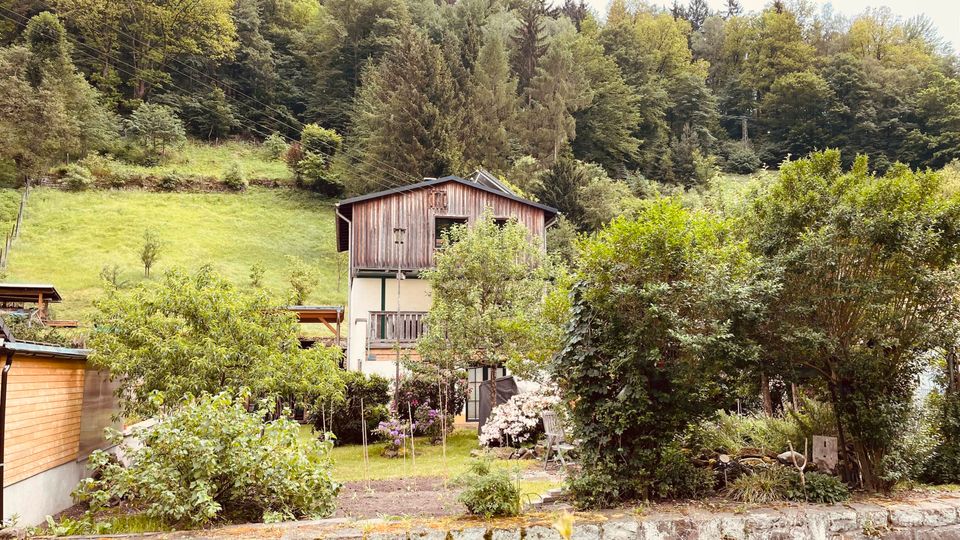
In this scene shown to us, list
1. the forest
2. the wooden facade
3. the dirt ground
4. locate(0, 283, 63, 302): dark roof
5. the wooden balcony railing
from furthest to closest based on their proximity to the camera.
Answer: the forest
the wooden facade
the wooden balcony railing
locate(0, 283, 63, 302): dark roof
the dirt ground

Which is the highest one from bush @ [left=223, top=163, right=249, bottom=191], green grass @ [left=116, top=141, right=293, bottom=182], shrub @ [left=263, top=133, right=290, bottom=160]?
shrub @ [left=263, top=133, right=290, bottom=160]

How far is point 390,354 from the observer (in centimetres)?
1944

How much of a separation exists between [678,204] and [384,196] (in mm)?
16092

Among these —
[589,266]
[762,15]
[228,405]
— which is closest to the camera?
[228,405]

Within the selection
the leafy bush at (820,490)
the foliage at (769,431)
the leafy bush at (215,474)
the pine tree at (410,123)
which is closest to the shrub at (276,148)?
the pine tree at (410,123)

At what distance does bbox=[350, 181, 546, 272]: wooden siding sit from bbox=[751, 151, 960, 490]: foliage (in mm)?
15456

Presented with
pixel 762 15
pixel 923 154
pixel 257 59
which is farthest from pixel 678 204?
pixel 762 15

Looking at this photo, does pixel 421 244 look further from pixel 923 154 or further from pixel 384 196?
pixel 923 154

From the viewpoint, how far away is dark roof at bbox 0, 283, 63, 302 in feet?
63.7

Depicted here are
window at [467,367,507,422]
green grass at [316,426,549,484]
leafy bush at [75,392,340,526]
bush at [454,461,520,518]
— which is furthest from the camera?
window at [467,367,507,422]

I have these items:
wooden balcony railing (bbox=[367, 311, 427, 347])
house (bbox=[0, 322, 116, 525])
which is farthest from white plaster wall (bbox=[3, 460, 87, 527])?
wooden balcony railing (bbox=[367, 311, 427, 347])

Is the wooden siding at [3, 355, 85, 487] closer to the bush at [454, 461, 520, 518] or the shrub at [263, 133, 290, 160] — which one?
the bush at [454, 461, 520, 518]

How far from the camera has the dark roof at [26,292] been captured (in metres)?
19.4

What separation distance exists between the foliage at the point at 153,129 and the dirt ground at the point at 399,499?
125 ft
